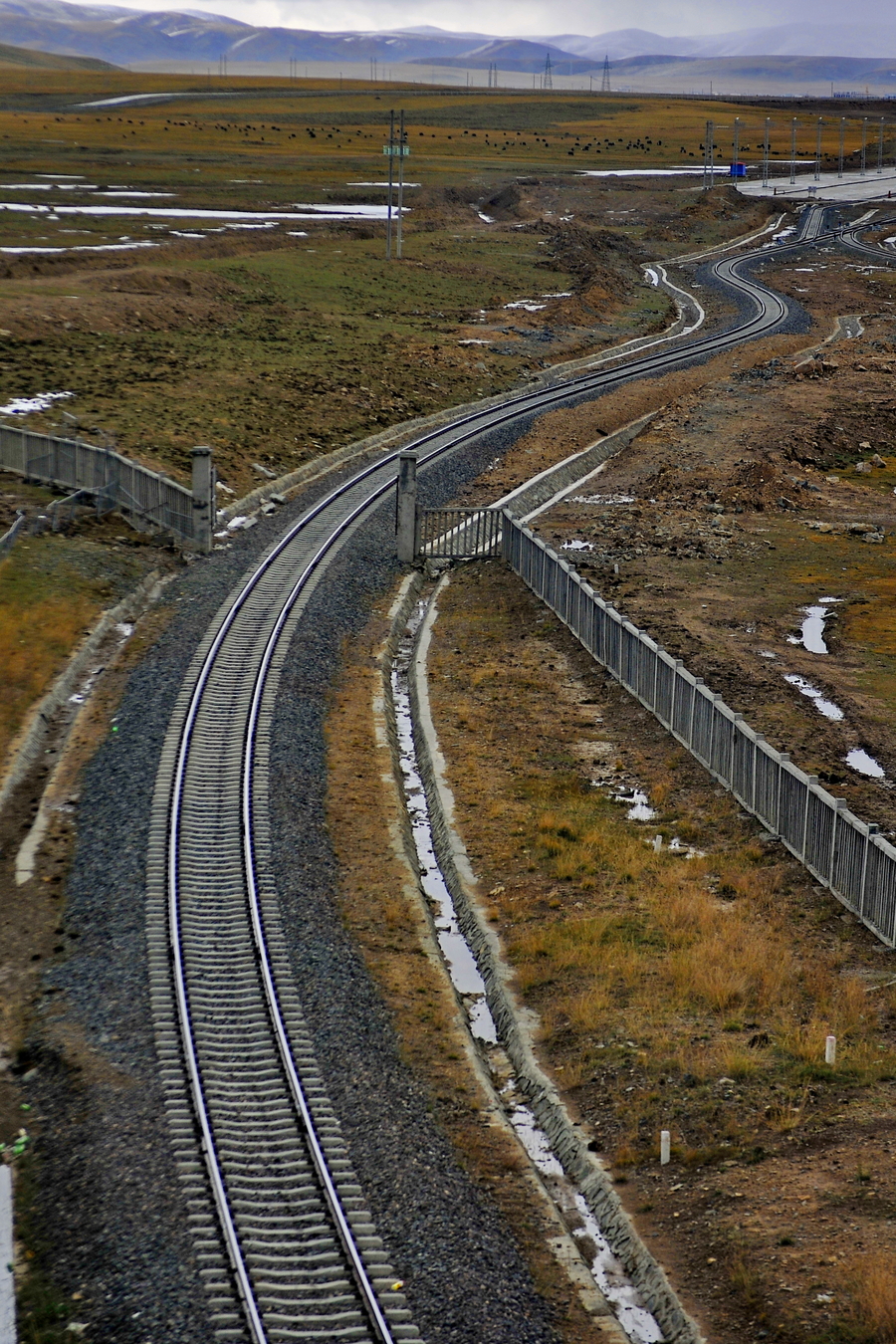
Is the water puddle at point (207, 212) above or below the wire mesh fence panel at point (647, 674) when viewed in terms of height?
above

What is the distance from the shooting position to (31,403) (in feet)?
161

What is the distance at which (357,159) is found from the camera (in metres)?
162

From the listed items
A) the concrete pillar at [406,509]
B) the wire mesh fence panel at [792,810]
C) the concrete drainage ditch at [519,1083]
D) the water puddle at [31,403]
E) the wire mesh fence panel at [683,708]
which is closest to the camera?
the concrete drainage ditch at [519,1083]

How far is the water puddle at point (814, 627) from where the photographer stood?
34.7 metres

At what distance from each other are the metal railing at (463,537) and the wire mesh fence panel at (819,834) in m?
19.3

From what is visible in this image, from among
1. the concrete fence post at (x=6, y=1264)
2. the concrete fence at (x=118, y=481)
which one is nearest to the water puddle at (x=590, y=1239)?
the concrete fence post at (x=6, y=1264)

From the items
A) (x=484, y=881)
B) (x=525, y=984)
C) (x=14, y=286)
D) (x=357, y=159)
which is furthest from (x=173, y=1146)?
(x=357, y=159)

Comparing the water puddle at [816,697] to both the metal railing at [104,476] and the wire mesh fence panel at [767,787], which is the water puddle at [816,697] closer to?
the wire mesh fence panel at [767,787]

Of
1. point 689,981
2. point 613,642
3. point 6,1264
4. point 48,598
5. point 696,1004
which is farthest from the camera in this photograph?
point 48,598

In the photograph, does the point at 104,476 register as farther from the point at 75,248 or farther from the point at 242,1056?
the point at 75,248

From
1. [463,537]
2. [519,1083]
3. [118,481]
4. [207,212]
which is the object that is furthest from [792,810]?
[207,212]

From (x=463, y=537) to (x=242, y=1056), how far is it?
84.3 ft

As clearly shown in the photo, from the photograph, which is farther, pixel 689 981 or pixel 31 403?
pixel 31 403

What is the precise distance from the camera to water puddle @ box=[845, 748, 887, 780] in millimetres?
26594
